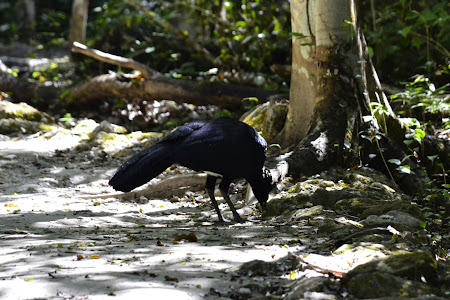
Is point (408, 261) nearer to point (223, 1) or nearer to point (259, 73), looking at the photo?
point (259, 73)

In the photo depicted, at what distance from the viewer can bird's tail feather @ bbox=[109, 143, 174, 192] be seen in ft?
14.4

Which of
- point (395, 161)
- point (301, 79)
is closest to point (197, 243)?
point (395, 161)

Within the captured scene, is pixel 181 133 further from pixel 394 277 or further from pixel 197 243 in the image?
pixel 394 277

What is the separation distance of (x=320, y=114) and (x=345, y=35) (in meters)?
0.92

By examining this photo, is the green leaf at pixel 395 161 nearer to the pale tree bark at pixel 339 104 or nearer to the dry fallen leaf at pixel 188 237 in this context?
the pale tree bark at pixel 339 104

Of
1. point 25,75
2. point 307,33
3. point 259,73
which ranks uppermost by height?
point 307,33

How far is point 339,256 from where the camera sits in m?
3.36

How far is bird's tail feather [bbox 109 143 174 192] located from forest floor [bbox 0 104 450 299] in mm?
366

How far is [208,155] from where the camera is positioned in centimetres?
473

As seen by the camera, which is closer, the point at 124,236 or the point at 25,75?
the point at 124,236

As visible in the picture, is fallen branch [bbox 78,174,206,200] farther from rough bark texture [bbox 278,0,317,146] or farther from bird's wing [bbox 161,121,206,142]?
bird's wing [bbox 161,121,206,142]

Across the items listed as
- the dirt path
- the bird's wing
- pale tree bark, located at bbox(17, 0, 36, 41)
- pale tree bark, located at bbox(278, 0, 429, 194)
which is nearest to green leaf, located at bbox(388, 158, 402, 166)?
pale tree bark, located at bbox(278, 0, 429, 194)

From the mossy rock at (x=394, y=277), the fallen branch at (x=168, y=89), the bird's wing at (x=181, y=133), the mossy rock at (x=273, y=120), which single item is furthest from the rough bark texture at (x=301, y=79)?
the mossy rock at (x=394, y=277)

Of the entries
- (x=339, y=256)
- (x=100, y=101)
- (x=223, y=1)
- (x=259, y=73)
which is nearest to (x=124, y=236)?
(x=339, y=256)
